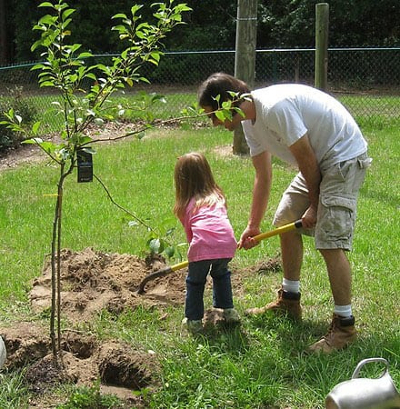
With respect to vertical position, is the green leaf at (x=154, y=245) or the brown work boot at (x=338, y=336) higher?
the green leaf at (x=154, y=245)

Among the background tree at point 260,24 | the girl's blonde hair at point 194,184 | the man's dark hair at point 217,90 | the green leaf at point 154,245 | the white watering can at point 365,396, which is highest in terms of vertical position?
the background tree at point 260,24

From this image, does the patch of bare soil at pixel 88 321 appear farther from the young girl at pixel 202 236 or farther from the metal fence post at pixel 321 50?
the metal fence post at pixel 321 50

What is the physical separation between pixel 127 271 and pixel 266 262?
3.47 feet

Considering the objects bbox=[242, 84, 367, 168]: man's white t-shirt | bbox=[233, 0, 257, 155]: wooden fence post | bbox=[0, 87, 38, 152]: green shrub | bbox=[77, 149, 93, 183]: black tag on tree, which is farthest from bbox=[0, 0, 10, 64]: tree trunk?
bbox=[242, 84, 367, 168]: man's white t-shirt

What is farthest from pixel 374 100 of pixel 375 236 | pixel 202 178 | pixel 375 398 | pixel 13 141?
pixel 375 398

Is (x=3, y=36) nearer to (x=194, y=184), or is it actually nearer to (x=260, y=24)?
(x=260, y=24)

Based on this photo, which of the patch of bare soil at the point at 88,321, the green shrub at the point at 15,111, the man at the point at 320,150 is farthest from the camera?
the green shrub at the point at 15,111

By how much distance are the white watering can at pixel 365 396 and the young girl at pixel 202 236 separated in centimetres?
158

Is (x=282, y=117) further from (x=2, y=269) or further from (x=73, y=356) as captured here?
(x=2, y=269)

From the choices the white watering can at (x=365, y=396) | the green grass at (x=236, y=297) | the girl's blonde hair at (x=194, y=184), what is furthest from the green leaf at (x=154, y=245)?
the white watering can at (x=365, y=396)

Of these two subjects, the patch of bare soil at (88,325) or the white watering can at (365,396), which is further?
the patch of bare soil at (88,325)

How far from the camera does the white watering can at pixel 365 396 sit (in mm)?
2549

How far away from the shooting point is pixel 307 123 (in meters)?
3.80

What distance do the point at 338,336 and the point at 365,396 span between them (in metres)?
1.35
